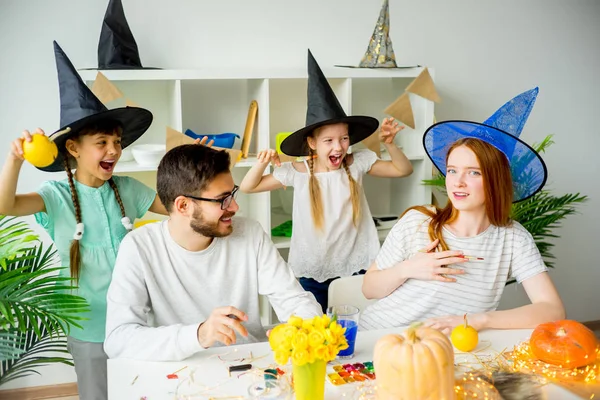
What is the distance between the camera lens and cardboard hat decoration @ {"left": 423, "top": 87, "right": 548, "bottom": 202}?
2115mm

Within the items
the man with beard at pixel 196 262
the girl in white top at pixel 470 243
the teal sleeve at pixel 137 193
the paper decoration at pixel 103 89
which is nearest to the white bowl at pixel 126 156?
the paper decoration at pixel 103 89

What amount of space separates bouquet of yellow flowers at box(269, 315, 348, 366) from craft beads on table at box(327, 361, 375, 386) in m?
0.23

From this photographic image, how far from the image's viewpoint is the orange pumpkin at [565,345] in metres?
1.62

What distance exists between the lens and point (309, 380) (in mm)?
1393

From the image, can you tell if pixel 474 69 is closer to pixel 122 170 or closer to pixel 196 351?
pixel 122 170

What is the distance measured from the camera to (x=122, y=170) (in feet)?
9.47

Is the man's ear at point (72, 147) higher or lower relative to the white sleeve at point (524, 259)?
higher

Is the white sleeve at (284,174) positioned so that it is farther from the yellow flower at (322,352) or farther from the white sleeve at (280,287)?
the yellow flower at (322,352)

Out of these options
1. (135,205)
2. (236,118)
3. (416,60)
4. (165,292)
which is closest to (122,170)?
(135,205)

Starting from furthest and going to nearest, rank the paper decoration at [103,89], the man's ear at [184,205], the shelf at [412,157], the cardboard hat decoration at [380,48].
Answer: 1. the shelf at [412,157]
2. the cardboard hat decoration at [380,48]
3. the paper decoration at [103,89]
4. the man's ear at [184,205]

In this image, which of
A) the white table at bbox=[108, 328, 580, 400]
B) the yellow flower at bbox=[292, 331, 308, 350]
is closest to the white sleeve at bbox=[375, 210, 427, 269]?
the white table at bbox=[108, 328, 580, 400]

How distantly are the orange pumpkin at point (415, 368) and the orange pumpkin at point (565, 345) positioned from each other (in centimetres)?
43

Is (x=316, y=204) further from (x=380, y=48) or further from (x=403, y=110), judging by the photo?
(x=380, y=48)

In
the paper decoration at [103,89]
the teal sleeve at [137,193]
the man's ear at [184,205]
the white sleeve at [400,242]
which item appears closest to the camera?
the man's ear at [184,205]
